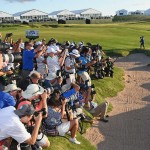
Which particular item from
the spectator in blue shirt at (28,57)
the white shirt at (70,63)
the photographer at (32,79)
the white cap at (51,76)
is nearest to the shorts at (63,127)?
the photographer at (32,79)

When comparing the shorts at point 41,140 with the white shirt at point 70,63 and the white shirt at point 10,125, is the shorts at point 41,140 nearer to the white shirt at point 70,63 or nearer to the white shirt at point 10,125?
the white shirt at point 10,125

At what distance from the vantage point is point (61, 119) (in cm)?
1167

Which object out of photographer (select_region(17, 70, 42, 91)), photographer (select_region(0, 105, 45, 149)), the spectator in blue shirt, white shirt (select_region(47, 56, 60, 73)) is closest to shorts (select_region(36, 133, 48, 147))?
photographer (select_region(17, 70, 42, 91))

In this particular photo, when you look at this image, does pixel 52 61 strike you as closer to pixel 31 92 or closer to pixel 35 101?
pixel 35 101

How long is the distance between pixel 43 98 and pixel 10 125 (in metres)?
2.21

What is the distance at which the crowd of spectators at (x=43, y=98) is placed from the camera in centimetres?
735

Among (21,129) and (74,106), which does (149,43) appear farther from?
(21,129)

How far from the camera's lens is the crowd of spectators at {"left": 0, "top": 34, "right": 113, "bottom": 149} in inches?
289

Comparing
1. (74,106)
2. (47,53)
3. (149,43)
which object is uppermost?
(47,53)

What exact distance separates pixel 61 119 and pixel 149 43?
40947mm

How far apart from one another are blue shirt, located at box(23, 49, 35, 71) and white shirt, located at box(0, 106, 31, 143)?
721 centimetres

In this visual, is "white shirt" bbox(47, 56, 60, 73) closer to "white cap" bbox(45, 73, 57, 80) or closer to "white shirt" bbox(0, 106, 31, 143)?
"white cap" bbox(45, 73, 57, 80)

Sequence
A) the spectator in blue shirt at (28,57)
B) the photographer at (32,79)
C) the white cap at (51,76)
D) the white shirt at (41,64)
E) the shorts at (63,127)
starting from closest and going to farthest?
the photographer at (32,79) → the shorts at (63,127) → the white cap at (51,76) → the spectator in blue shirt at (28,57) → the white shirt at (41,64)

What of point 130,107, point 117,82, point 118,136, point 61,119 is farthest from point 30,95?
point 117,82
